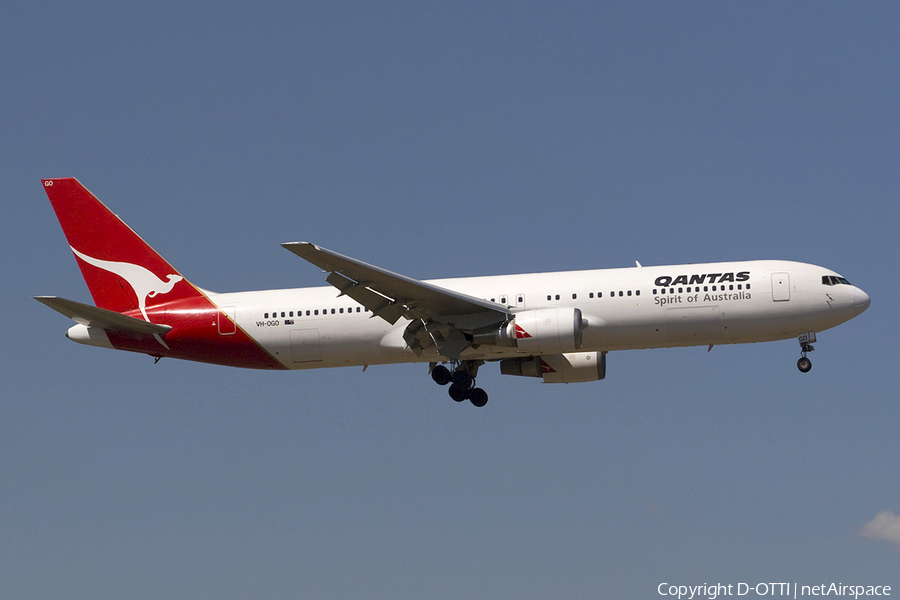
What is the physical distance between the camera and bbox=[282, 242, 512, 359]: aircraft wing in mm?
33438

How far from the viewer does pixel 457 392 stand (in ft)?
123

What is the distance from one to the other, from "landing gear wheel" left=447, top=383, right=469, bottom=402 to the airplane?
0.03 metres

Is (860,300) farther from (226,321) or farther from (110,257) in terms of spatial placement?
(110,257)

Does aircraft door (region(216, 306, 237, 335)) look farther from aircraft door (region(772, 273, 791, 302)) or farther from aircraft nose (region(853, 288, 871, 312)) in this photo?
aircraft nose (region(853, 288, 871, 312))

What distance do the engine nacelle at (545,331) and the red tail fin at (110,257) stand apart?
11.6 m

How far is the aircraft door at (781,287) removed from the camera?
112ft

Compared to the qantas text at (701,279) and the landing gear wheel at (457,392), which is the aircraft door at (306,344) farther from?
the qantas text at (701,279)

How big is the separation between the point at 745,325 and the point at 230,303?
55.5 ft

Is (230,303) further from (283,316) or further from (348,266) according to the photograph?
(348,266)

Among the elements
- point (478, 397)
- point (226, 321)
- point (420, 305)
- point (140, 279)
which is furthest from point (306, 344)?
point (140, 279)

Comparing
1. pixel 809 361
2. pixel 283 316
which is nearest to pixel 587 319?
pixel 809 361

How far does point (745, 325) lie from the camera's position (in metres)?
34.3

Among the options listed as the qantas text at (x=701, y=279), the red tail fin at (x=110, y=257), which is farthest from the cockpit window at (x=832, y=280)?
the red tail fin at (x=110, y=257)

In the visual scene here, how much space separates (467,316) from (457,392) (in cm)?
343
